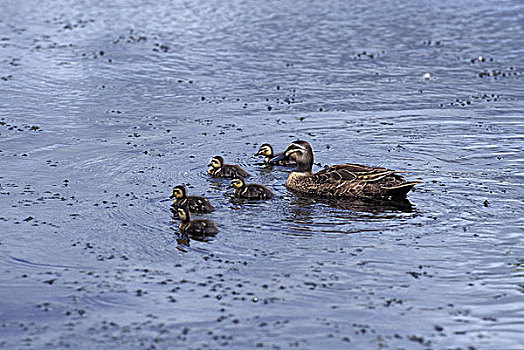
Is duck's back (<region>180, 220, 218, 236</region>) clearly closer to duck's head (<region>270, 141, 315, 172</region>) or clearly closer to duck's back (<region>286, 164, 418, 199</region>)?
duck's back (<region>286, 164, 418, 199</region>)

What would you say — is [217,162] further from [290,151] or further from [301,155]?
[301,155]

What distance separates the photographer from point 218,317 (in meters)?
7.99

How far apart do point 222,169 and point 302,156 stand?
51.3 inches

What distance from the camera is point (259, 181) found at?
43.5 ft

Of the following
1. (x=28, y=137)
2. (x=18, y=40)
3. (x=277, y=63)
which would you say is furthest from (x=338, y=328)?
(x=18, y=40)

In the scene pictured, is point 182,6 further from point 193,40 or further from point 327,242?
point 327,242

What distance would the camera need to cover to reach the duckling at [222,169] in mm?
12898

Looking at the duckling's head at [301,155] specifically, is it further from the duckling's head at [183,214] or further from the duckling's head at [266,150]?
the duckling's head at [183,214]

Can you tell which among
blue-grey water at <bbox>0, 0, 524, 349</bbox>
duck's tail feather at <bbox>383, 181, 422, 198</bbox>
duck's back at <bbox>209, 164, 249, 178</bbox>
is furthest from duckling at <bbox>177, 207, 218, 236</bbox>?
duck's tail feather at <bbox>383, 181, 422, 198</bbox>

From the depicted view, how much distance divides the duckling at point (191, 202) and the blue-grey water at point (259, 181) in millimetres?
178

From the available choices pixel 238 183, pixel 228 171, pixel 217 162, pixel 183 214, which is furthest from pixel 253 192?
pixel 183 214

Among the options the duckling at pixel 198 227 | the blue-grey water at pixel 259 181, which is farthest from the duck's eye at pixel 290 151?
the duckling at pixel 198 227

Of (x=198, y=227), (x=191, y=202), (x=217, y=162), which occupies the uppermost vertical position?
(x=217, y=162)

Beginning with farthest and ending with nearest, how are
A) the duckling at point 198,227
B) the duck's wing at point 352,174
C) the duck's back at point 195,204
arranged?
the duck's wing at point 352,174
the duck's back at point 195,204
the duckling at point 198,227
